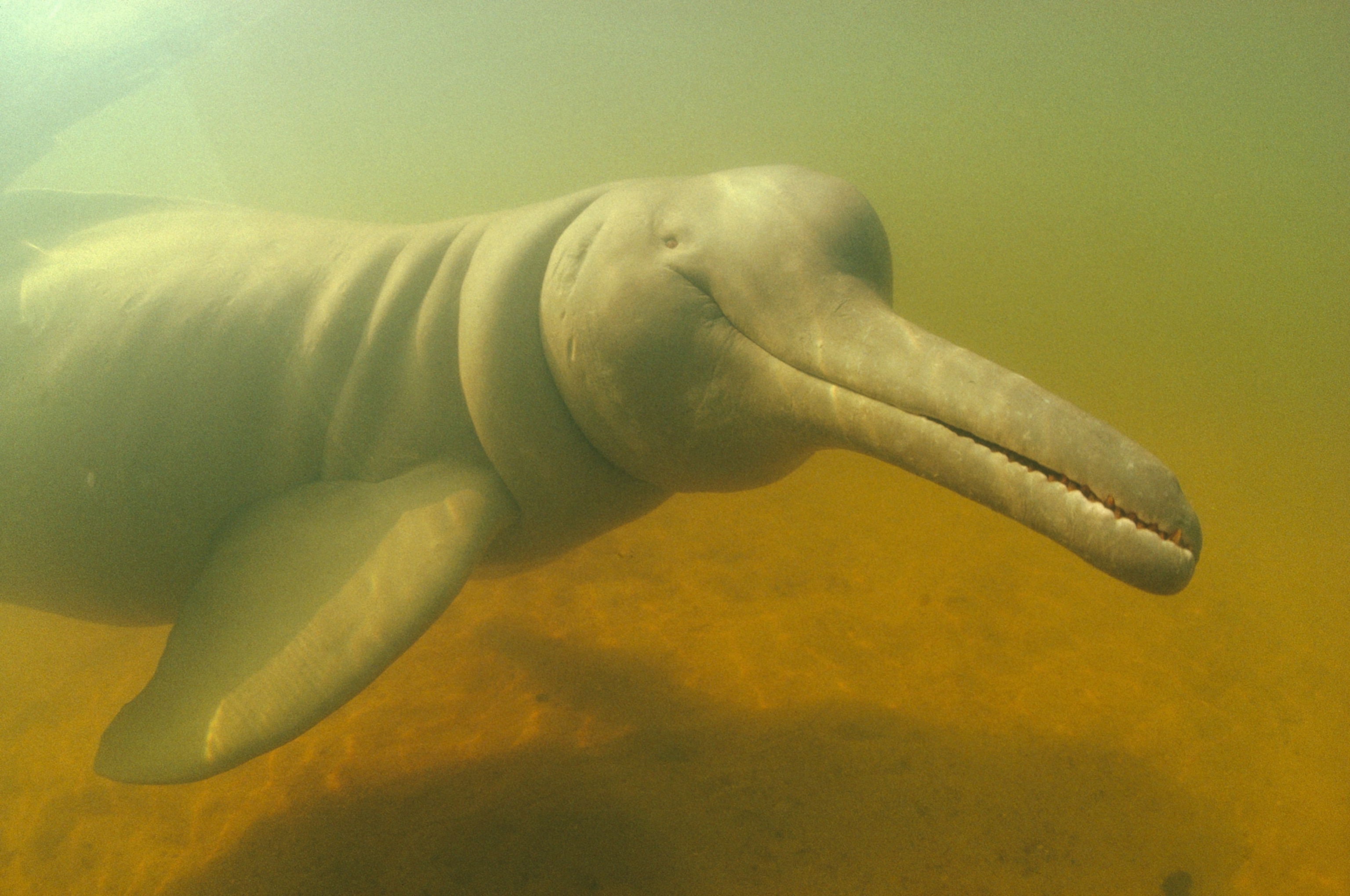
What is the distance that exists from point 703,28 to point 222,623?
1073 inches

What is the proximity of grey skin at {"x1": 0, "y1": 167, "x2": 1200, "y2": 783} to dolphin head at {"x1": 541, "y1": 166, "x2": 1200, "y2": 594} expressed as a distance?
0.5 inches

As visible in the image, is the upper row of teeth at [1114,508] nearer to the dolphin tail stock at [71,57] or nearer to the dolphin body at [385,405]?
the dolphin body at [385,405]

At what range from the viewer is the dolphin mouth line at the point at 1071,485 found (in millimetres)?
1644

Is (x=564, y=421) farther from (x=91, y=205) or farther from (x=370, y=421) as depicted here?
(x=91, y=205)

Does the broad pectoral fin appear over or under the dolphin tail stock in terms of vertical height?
under

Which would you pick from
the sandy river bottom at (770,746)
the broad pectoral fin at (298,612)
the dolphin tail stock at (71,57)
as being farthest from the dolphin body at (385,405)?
the dolphin tail stock at (71,57)

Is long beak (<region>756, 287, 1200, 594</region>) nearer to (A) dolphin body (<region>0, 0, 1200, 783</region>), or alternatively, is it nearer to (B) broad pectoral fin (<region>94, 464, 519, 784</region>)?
(A) dolphin body (<region>0, 0, 1200, 783</region>)

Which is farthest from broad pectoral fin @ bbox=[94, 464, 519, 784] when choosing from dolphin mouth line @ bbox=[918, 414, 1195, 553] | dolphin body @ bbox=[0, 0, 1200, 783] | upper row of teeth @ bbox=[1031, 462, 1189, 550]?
upper row of teeth @ bbox=[1031, 462, 1189, 550]

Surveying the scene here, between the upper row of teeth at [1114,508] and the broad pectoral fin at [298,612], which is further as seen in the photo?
the broad pectoral fin at [298,612]

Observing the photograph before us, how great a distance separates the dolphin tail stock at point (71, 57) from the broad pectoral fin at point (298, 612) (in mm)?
5913

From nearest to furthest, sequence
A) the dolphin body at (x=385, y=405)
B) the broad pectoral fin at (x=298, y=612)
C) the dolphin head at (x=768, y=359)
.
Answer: the dolphin head at (x=768, y=359) → the broad pectoral fin at (x=298, y=612) → the dolphin body at (x=385, y=405)

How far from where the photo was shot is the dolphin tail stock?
6.06 m

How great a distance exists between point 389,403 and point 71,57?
23.3 ft

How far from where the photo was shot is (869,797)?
2861 mm
